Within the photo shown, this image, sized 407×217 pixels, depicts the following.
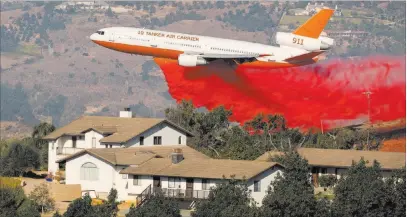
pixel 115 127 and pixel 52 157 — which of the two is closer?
pixel 115 127

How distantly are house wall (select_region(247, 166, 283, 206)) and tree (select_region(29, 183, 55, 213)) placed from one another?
14.3 meters

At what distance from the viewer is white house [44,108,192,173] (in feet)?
426

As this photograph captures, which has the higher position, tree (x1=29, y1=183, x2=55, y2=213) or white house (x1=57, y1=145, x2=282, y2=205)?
white house (x1=57, y1=145, x2=282, y2=205)

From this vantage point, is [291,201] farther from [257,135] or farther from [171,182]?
[257,135]

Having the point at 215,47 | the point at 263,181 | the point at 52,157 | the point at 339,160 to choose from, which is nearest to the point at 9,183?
the point at 52,157

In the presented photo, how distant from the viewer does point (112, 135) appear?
13138 cm

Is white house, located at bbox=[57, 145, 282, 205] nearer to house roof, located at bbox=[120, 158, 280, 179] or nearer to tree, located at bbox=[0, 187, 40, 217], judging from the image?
house roof, located at bbox=[120, 158, 280, 179]

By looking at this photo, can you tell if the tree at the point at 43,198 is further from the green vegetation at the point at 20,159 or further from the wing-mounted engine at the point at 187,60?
the wing-mounted engine at the point at 187,60

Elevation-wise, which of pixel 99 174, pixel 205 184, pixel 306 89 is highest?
pixel 306 89

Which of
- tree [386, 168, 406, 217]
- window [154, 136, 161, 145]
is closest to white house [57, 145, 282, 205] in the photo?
window [154, 136, 161, 145]

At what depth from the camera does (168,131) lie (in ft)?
436

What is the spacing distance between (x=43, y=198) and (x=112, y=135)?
24.2 meters

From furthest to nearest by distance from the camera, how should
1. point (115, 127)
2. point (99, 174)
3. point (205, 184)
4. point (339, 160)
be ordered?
point (115, 127) → point (339, 160) → point (99, 174) → point (205, 184)

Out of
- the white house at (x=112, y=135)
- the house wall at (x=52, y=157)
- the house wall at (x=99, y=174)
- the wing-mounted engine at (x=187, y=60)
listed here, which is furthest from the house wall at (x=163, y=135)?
the house wall at (x=99, y=174)
